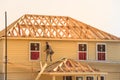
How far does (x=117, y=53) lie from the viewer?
54125 mm

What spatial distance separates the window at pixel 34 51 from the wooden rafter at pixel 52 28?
80 centimetres

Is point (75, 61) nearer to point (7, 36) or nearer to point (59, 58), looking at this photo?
point (59, 58)

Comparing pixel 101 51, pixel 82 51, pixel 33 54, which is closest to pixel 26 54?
pixel 33 54

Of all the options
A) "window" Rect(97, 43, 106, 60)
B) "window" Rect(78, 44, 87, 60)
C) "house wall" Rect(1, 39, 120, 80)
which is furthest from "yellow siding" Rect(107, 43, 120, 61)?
"window" Rect(78, 44, 87, 60)

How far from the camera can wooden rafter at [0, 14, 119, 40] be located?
5294 cm

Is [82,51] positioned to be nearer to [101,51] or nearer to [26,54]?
[101,51]

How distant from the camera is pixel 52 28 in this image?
54.3m

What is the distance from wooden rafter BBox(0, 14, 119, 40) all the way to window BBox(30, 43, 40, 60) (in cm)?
80

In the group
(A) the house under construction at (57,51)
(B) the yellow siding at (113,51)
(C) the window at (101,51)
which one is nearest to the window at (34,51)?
(A) the house under construction at (57,51)

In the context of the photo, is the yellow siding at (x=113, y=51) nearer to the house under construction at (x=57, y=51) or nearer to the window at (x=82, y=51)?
the house under construction at (x=57, y=51)

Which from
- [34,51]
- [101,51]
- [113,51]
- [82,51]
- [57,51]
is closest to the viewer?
[34,51]

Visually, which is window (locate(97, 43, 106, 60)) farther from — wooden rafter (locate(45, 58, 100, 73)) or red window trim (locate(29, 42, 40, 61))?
red window trim (locate(29, 42, 40, 61))

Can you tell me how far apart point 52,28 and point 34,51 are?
10.9 feet

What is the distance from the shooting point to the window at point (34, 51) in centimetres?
5225
